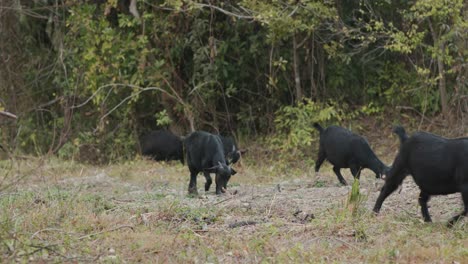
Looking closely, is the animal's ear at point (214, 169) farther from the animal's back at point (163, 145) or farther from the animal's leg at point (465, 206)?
the animal's back at point (163, 145)

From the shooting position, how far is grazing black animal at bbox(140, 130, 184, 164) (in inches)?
728

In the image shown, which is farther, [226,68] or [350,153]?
[226,68]

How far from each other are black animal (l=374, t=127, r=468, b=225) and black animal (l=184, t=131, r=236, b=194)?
2.97m

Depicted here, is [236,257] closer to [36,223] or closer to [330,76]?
[36,223]

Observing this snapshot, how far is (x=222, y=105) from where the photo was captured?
65.8ft

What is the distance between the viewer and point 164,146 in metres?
18.6

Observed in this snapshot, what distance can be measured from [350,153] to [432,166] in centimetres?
414

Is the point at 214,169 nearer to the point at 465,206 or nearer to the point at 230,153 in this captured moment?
the point at 230,153

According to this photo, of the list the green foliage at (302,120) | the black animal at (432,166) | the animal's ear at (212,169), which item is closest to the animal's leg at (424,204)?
the black animal at (432,166)

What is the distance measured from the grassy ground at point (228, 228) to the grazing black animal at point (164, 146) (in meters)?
6.60

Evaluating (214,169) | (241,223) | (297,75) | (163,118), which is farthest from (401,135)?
(163,118)

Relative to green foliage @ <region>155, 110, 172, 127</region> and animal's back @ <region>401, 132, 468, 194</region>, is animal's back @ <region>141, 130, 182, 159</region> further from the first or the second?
animal's back @ <region>401, 132, 468, 194</region>

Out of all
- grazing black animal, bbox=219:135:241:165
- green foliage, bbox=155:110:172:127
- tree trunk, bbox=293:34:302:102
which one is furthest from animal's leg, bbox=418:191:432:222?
green foliage, bbox=155:110:172:127

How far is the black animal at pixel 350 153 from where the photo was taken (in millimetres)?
12641
